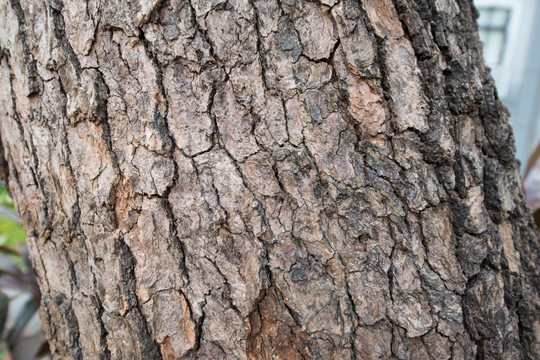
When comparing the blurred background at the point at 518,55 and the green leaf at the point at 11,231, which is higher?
the blurred background at the point at 518,55

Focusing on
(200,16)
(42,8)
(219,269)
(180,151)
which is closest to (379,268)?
(219,269)

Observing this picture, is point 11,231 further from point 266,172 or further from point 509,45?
point 509,45

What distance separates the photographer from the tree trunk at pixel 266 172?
2.37ft

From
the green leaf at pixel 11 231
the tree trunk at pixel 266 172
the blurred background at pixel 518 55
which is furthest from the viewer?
the blurred background at pixel 518 55

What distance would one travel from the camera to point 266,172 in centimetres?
73

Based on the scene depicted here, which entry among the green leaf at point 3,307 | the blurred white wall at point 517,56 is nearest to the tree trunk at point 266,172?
the green leaf at point 3,307

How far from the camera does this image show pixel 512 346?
0.83m

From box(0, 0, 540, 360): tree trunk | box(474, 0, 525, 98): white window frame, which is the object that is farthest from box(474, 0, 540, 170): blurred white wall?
box(0, 0, 540, 360): tree trunk

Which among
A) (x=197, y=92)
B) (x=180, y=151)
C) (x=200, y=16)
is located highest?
(x=200, y=16)

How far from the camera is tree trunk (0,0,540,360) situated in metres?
0.72

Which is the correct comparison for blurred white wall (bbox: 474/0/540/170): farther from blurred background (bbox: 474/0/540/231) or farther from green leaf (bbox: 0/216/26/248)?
green leaf (bbox: 0/216/26/248)

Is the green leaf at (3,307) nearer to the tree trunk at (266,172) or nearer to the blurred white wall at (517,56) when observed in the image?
the tree trunk at (266,172)

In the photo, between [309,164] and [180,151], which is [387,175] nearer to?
[309,164]

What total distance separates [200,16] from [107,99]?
9.0 inches
